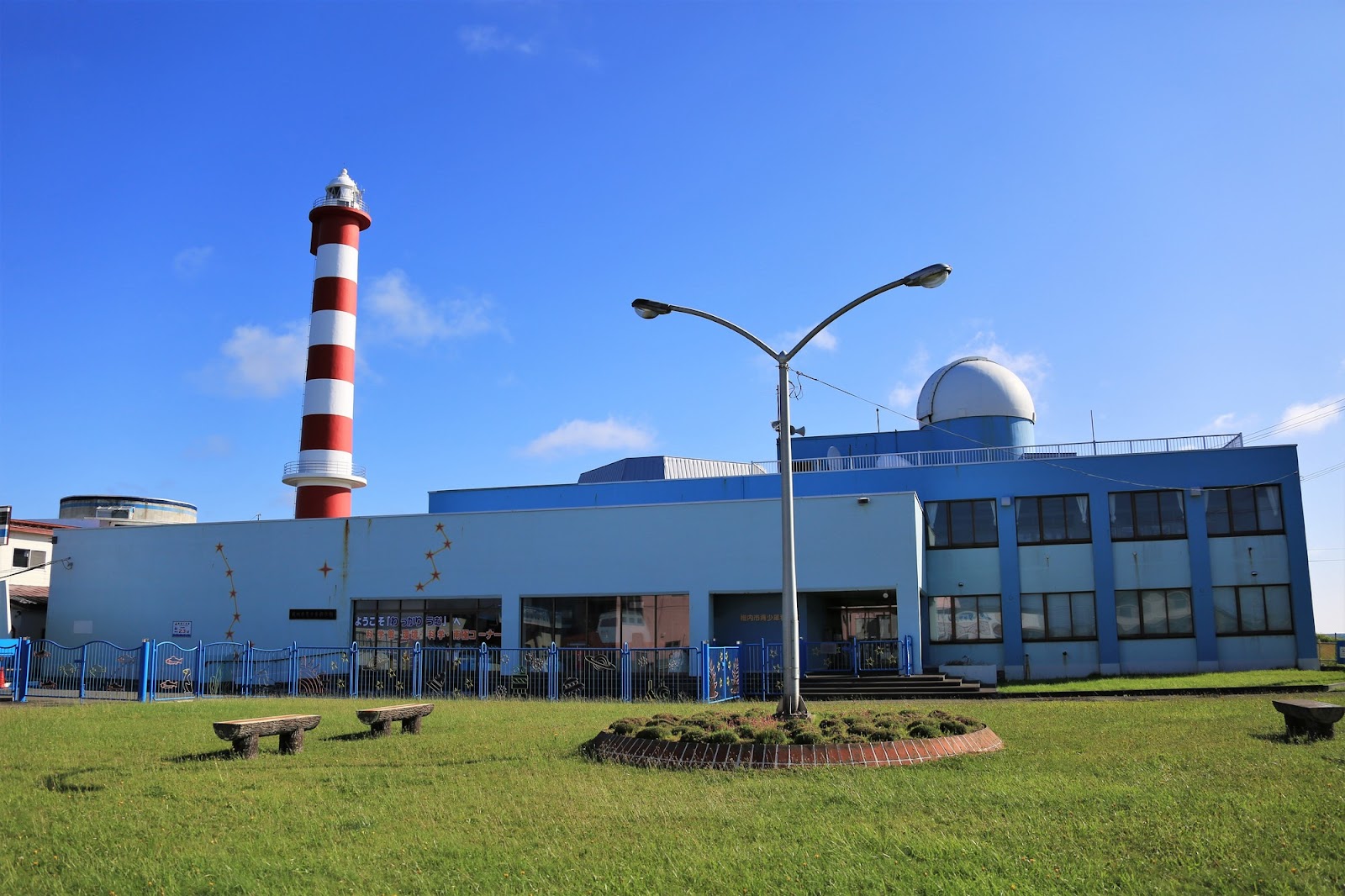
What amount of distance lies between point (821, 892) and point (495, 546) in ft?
80.5

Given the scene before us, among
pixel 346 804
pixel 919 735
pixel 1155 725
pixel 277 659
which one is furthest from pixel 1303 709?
pixel 277 659

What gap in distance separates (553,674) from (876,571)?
28.8ft

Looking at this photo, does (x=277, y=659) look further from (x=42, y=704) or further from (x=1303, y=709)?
(x=1303, y=709)

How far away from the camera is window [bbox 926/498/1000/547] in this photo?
30.7 meters

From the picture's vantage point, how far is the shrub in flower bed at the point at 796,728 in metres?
10.6

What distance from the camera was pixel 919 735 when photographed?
11008mm

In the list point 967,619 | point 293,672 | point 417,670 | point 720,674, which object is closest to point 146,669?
point 293,672

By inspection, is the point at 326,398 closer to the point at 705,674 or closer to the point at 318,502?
the point at 318,502

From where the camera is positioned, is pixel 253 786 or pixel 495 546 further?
pixel 495 546

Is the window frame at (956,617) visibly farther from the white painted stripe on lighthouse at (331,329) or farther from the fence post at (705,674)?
the white painted stripe on lighthouse at (331,329)

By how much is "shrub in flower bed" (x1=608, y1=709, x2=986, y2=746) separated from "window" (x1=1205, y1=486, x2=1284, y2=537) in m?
21.0

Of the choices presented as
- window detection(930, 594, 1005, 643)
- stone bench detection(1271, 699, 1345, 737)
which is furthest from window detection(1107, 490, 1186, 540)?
stone bench detection(1271, 699, 1345, 737)

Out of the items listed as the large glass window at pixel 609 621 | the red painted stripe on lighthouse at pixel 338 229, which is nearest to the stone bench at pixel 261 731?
the large glass window at pixel 609 621

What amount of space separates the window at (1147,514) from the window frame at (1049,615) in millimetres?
1926
